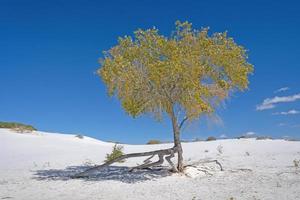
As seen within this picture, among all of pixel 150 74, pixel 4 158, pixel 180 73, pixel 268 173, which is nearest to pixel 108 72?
pixel 150 74

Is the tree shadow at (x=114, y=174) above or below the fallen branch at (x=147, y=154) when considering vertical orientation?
below

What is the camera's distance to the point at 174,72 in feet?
57.4

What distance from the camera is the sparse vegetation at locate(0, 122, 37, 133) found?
46.1 meters

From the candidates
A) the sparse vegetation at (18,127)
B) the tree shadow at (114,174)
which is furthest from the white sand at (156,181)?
the sparse vegetation at (18,127)

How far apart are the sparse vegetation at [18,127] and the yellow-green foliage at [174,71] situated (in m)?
29.4

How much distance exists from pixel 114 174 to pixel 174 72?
6.17 metres

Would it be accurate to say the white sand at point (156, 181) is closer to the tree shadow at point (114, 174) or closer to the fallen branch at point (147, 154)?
the tree shadow at point (114, 174)

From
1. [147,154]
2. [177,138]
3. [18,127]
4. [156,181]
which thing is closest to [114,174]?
[147,154]

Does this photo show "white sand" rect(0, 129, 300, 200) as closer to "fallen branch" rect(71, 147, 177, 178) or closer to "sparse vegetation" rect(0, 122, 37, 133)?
"fallen branch" rect(71, 147, 177, 178)

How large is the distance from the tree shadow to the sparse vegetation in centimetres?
2446

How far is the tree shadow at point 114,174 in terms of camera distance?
62.2ft

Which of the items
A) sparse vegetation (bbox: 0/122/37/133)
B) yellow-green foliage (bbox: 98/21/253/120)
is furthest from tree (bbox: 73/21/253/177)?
sparse vegetation (bbox: 0/122/37/133)

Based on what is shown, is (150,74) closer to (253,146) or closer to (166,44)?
(166,44)

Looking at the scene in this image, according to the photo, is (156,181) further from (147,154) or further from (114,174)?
(114,174)
